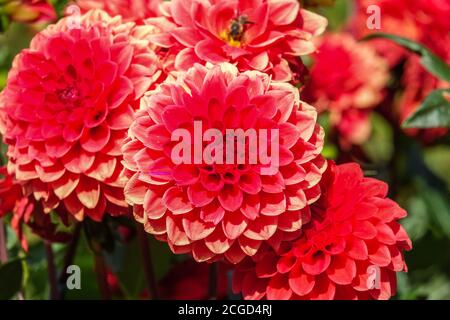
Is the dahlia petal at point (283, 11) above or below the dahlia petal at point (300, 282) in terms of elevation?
above

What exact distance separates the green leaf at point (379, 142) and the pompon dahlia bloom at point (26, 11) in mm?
741

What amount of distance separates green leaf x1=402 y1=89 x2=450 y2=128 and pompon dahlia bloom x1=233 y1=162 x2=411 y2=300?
21 centimetres

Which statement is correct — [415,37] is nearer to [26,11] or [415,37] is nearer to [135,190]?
[26,11]

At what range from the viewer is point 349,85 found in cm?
150

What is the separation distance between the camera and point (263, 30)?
2.88 ft

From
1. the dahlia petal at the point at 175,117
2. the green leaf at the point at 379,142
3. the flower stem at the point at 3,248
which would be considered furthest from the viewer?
the green leaf at the point at 379,142

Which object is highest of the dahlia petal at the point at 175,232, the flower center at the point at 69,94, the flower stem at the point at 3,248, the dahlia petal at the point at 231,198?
the flower center at the point at 69,94

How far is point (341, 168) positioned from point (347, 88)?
2.11 ft

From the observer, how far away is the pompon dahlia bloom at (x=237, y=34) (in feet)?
2.81

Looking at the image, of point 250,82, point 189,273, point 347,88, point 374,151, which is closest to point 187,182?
point 250,82

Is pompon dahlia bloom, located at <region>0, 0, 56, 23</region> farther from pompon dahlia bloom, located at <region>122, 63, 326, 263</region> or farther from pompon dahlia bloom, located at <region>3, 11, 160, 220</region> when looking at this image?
pompon dahlia bloom, located at <region>122, 63, 326, 263</region>

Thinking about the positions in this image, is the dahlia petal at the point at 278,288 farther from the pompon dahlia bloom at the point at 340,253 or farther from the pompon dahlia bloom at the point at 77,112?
the pompon dahlia bloom at the point at 77,112

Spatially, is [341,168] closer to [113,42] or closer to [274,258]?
[274,258]

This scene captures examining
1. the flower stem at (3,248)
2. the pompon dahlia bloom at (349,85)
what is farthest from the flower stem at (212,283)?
the pompon dahlia bloom at (349,85)
